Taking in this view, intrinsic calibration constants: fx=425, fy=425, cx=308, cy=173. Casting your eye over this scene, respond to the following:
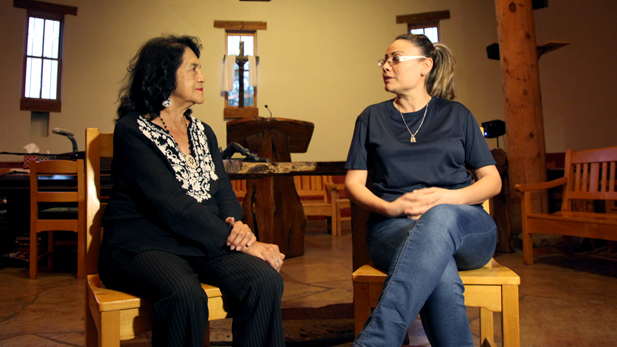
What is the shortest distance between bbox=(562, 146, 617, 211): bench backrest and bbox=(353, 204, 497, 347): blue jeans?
8.12 feet

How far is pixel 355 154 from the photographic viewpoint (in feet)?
5.15

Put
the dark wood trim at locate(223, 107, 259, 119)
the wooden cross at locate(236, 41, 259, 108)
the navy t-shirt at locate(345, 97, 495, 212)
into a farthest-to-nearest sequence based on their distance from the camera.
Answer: the dark wood trim at locate(223, 107, 259, 119)
the wooden cross at locate(236, 41, 259, 108)
the navy t-shirt at locate(345, 97, 495, 212)

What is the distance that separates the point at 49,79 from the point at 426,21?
699cm

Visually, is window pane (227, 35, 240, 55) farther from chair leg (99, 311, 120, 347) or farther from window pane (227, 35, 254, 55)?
chair leg (99, 311, 120, 347)

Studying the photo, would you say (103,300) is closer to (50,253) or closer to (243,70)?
(50,253)

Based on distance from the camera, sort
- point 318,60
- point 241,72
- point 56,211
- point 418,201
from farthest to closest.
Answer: point 318,60 < point 241,72 < point 56,211 < point 418,201

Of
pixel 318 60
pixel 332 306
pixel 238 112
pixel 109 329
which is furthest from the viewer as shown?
pixel 318 60

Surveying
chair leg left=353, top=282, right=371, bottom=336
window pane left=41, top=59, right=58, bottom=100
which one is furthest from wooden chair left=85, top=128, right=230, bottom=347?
window pane left=41, top=59, right=58, bottom=100

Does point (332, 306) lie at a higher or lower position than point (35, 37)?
lower

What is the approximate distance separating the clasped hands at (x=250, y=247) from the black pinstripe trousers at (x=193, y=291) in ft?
0.16

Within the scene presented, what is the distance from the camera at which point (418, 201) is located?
135 centimetres

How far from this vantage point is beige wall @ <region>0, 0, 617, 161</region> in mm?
7090

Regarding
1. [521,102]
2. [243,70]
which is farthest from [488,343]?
[243,70]

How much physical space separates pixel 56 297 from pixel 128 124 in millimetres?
1989
